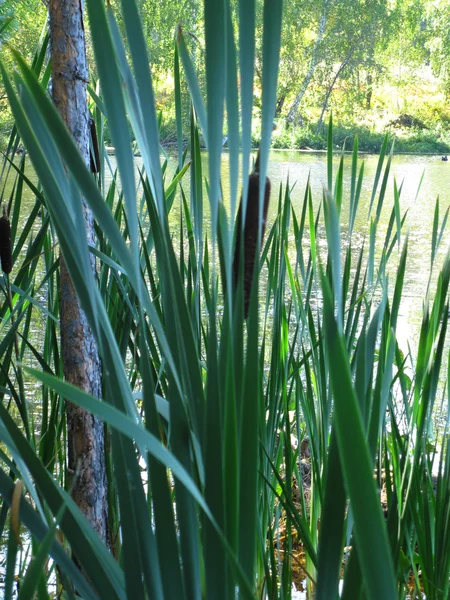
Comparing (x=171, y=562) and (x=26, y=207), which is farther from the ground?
(x=171, y=562)

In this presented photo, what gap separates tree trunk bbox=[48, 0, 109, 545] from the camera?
0.89 m

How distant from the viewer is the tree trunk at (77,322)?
2.93 feet

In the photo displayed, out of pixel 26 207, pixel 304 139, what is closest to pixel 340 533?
pixel 26 207

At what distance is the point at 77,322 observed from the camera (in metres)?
0.92

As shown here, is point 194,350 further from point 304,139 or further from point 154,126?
point 304,139

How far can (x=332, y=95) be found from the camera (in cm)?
1642

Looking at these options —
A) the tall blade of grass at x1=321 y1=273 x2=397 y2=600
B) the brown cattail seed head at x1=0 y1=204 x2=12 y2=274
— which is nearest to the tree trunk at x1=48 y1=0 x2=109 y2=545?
the brown cattail seed head at x1=0 y1=204 x2=12 y2=274

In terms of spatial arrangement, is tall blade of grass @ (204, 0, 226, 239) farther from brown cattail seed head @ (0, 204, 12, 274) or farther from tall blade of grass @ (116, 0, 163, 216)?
brown cattail seed head @ (0, 204, 12, 274)

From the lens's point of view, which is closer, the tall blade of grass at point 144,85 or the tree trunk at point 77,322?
the tall blade of grass at point 144,85

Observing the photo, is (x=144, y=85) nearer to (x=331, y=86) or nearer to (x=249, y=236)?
(x=249, y=236)

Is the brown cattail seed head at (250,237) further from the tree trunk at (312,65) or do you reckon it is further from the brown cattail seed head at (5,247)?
the tree trunk at (312,65)

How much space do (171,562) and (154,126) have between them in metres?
0.21

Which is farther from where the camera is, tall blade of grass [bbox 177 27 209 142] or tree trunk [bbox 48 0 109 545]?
tree trunk [bbox 48 0 109 545]

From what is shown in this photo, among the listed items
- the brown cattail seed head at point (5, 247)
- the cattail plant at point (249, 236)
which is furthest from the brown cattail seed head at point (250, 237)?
the brown cattail seed head at point (5, 247)
